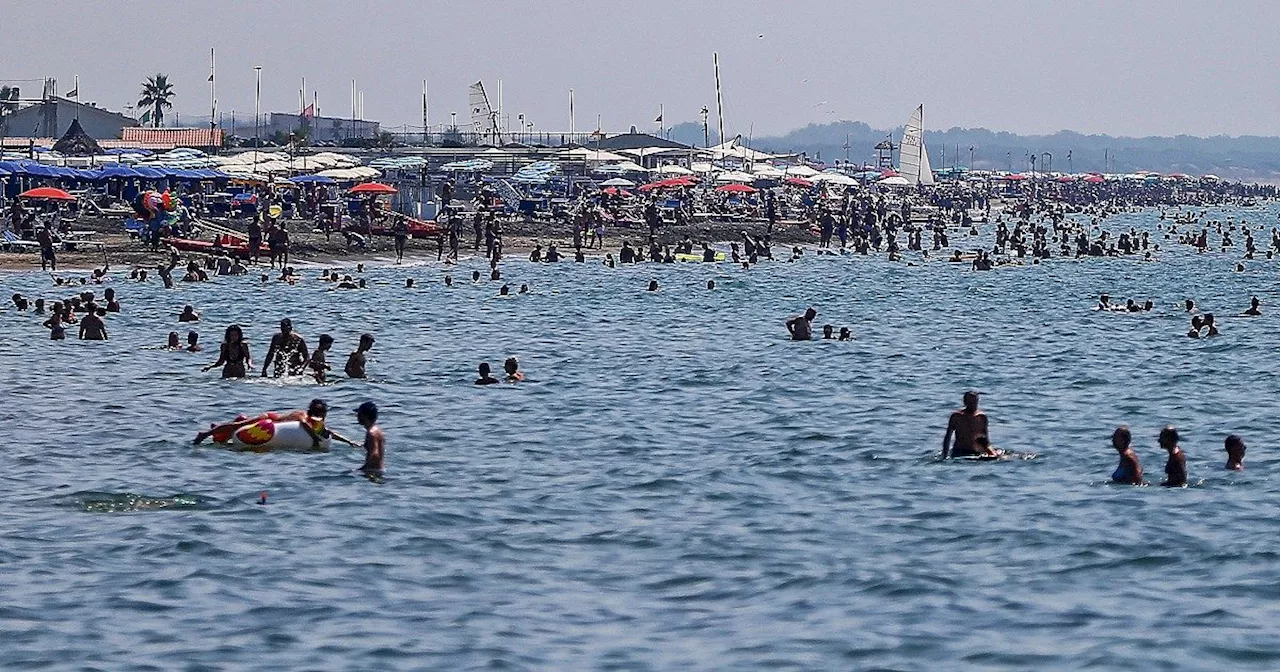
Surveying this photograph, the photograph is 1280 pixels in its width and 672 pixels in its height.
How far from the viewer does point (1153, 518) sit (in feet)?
59.3

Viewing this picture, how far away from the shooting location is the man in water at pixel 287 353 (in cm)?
2864

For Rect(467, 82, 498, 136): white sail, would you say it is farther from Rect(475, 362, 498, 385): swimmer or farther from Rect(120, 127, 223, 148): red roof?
Rect(475, 362, 498, 385): swimmer

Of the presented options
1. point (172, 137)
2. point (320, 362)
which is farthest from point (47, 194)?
point (172, 137)

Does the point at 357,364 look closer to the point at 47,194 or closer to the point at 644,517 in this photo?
the point at 644,517

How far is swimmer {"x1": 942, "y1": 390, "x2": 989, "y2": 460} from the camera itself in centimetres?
2164

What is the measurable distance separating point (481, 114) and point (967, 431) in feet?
350

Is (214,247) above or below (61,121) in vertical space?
below

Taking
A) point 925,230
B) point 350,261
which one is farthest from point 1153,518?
point 925,230

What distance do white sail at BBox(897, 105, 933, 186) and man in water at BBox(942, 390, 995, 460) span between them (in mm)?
105201

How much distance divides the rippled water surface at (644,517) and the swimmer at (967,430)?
31cm

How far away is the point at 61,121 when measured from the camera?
106m

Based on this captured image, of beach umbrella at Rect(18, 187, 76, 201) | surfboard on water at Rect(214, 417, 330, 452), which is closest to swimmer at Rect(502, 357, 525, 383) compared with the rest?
surfboard on water at Rect(214, 417, 330, 452)

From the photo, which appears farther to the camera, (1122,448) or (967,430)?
(967,430)

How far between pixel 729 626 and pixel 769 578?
5.22 feet
